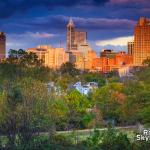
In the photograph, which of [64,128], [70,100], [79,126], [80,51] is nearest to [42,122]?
[64,128]

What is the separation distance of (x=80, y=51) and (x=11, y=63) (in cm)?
5881

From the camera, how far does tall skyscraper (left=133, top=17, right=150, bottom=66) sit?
84.3 metres

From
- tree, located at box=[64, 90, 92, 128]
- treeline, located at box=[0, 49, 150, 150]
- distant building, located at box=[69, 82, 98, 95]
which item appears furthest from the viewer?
distant building, located at box=[69, 82, 98, 95]

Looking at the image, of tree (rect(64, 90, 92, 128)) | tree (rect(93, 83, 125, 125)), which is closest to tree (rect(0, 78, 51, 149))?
tree (rect(64, 90, 92, 128))

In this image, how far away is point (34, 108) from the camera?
16.1m

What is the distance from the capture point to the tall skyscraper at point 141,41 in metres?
84.3

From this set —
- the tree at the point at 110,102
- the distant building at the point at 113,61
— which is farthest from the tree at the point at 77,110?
the distant building at the point at 113,61

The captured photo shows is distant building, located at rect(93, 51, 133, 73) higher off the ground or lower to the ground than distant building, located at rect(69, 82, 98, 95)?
higher

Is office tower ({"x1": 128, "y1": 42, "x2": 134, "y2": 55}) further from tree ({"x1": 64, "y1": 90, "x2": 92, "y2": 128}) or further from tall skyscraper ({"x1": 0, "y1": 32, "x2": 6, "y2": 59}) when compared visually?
tree ({"x1": 64, "y1": 90, "x2": 92, "y2": 128})

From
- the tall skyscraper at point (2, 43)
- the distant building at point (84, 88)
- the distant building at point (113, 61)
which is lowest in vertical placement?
the distant building at point (84, 88)

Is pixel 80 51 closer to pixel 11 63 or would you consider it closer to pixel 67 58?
pixel 67 58

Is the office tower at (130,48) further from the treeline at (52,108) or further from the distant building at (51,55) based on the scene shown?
the treeline at (52,108)

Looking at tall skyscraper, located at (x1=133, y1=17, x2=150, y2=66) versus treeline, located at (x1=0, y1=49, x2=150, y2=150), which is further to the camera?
tall skyscraper, located at (x1=133, y1=17, x2=150, y2=66)

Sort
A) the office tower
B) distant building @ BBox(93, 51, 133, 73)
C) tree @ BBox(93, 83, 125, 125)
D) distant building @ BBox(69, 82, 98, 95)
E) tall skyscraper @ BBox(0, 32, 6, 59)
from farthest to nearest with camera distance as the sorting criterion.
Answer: the office tower
distant building @ BBox(93, 51, 133, 73)
tall skyscraper @ BBox(0, 32, 6, 59)
distant building @ BBox(69, 82, 98, 95)
tree @ BBox(93, 83, 125, 125)
